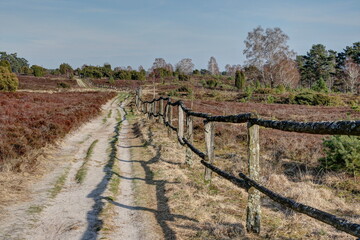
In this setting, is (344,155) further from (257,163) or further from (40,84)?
(40,84)

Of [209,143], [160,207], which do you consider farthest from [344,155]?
[160,207]

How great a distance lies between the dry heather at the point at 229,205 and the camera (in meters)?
4.17

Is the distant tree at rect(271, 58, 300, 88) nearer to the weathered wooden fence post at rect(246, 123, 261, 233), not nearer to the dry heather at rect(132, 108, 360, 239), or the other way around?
the dry heather at rect(132, 108, 360, 239)

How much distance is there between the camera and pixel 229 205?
5.25 m

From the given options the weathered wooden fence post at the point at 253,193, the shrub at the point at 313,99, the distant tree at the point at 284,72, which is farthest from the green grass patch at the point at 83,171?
the distant tree at the point at 284,72

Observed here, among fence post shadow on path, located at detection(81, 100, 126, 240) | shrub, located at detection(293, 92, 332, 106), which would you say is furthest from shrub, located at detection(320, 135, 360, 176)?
shrub, located at detection(293, 92, 332, 106)

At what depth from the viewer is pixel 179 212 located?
5.00 metres

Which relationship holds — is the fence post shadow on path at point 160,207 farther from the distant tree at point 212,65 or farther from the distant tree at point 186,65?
the distant tree at point 212,65

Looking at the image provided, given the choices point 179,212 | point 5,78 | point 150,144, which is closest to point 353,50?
point 5,78

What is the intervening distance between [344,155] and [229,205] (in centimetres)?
386

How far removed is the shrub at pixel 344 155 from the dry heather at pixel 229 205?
500 millimetres

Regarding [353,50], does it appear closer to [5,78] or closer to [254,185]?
[5,78]

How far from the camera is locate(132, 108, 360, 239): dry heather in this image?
13.7ft

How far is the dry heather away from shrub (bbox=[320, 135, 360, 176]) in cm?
50
